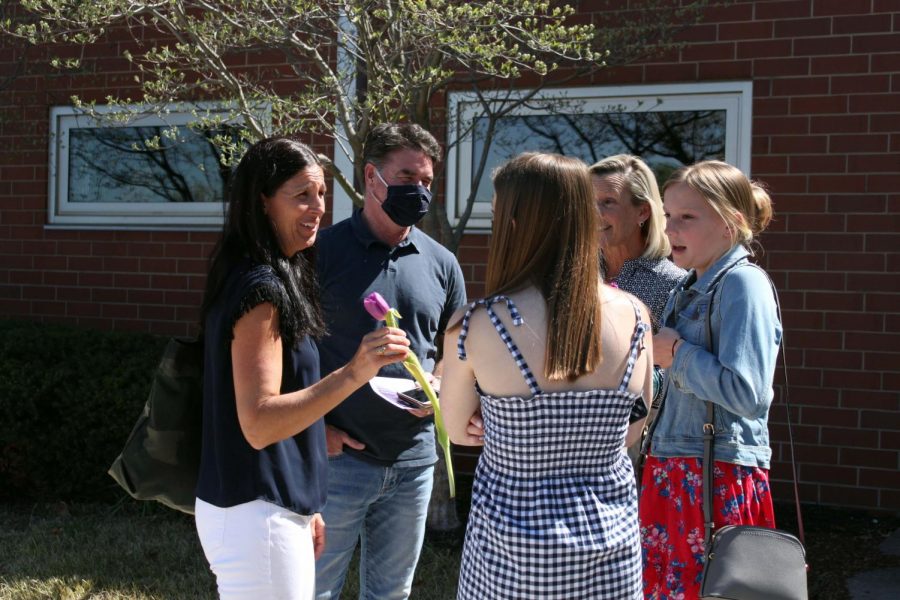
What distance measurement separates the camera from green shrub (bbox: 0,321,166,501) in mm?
6184

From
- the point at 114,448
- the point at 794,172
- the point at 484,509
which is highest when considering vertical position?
the point at 794,172

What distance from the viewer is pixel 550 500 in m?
2.22

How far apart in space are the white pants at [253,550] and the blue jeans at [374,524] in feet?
2.31

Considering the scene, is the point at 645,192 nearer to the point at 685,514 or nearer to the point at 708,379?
the point at 708,379

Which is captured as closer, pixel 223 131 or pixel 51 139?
pixel 223 131

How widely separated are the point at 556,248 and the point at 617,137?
4.30 m

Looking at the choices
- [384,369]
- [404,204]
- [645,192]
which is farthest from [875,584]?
[404,204]

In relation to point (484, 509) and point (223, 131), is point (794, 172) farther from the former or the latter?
point (484, 509)

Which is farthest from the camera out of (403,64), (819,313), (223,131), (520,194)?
(223,131)

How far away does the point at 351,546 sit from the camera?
3139 mm

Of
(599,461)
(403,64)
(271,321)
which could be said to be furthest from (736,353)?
(403,64)

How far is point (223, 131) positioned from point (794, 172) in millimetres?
3777

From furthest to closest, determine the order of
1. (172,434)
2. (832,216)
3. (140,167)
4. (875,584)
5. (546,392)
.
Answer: (140,167)
(832,216)
(875,584)
(172,434)
(546,392)

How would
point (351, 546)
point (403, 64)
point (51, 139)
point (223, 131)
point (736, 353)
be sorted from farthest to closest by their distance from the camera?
point (51, 139) < point (223, 131) < point (403, 64) < point (351, 546) < point (736, 353)
